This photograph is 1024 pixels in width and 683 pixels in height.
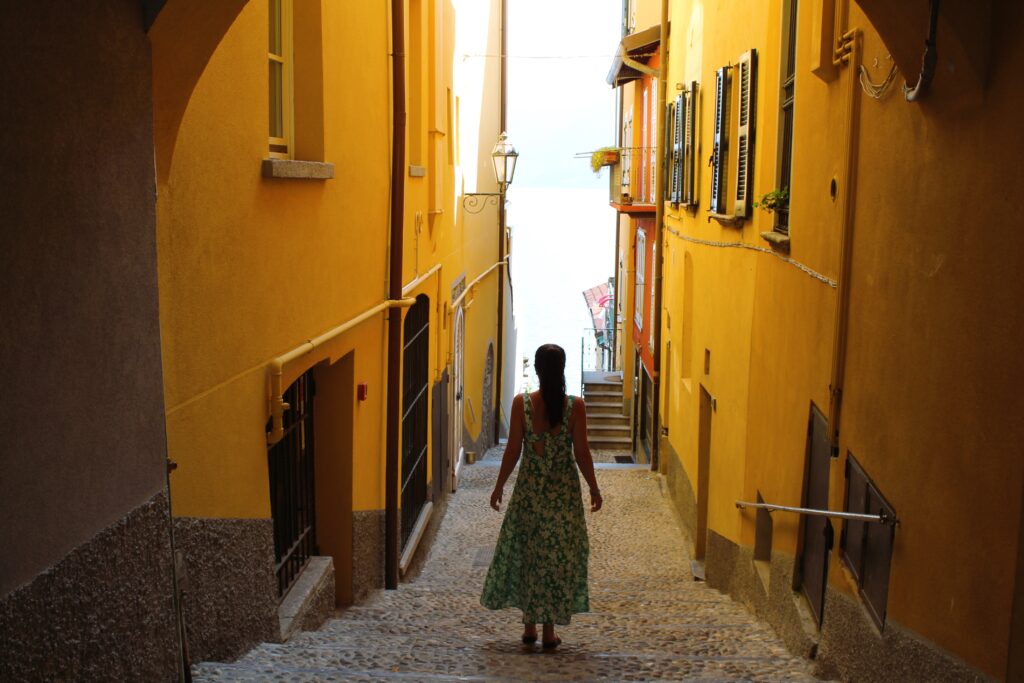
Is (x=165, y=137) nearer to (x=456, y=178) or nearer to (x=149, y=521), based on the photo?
(x=149, y=521)

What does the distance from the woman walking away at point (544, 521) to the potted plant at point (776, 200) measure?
265 centimetres

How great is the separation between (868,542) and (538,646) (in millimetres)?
1819

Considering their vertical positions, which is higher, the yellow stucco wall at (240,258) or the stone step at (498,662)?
the yellow stucco wall at (240,258)

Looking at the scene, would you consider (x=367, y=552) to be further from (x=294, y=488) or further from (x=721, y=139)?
(x=721, y=139)

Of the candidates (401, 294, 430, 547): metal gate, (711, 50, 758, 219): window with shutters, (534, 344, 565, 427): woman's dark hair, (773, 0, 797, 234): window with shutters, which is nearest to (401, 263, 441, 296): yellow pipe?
(401, 294, 430, 547): metal gate

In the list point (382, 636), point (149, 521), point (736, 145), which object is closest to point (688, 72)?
point (736, 145)

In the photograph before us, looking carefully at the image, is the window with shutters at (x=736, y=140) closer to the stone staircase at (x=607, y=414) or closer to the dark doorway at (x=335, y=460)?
the dark doorway at (x=335, y=460)


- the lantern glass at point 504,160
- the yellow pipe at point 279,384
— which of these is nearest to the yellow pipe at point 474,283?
the lantern glass at point 504,160

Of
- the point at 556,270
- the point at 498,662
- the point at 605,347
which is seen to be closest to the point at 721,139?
the point at 498,662

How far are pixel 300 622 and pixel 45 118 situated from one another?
421 centimetres

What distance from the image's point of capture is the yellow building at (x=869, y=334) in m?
3.35

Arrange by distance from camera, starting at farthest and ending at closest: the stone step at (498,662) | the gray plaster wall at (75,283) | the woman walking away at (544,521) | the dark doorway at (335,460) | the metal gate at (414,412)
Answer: the metal gate at (414,412)
the dark doorway at (335,460)
the woman walking away at (544,521)
the stone step at (498,662)
the gray plaster wall at (75,283)

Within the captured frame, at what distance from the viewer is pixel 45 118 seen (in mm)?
2562

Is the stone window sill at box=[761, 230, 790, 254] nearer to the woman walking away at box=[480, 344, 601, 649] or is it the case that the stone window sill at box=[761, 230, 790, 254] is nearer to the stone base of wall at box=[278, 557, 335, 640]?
the woman walking away at box=[480, 344, 601, 649]
